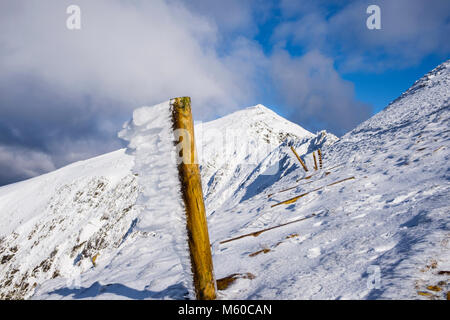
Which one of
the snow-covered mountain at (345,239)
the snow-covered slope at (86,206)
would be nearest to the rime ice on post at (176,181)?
the snow-covered mountain at (345,239)

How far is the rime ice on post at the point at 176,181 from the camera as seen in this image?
2176 mm

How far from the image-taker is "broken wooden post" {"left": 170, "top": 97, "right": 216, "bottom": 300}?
2164 mm

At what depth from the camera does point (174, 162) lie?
7.22 ft

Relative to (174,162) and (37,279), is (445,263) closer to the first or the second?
(174,162)

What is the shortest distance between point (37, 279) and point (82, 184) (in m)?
18.2

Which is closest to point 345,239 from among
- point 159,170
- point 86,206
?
point 159,170

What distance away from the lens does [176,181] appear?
2197mm

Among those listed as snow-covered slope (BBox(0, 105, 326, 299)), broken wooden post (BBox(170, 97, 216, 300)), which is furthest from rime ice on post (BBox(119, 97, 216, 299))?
snow-covered slope (BBox(0, 105, 326, 299))

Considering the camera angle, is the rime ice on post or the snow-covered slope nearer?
the rime ice on post

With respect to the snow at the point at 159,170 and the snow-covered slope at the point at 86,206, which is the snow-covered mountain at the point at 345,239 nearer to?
the snow at the point at 159,170

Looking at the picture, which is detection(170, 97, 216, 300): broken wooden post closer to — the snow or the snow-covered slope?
the snow

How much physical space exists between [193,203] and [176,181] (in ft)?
0.85

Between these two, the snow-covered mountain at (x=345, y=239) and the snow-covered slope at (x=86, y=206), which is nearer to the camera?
the snow-covered mountain at (x=345, y=239)
